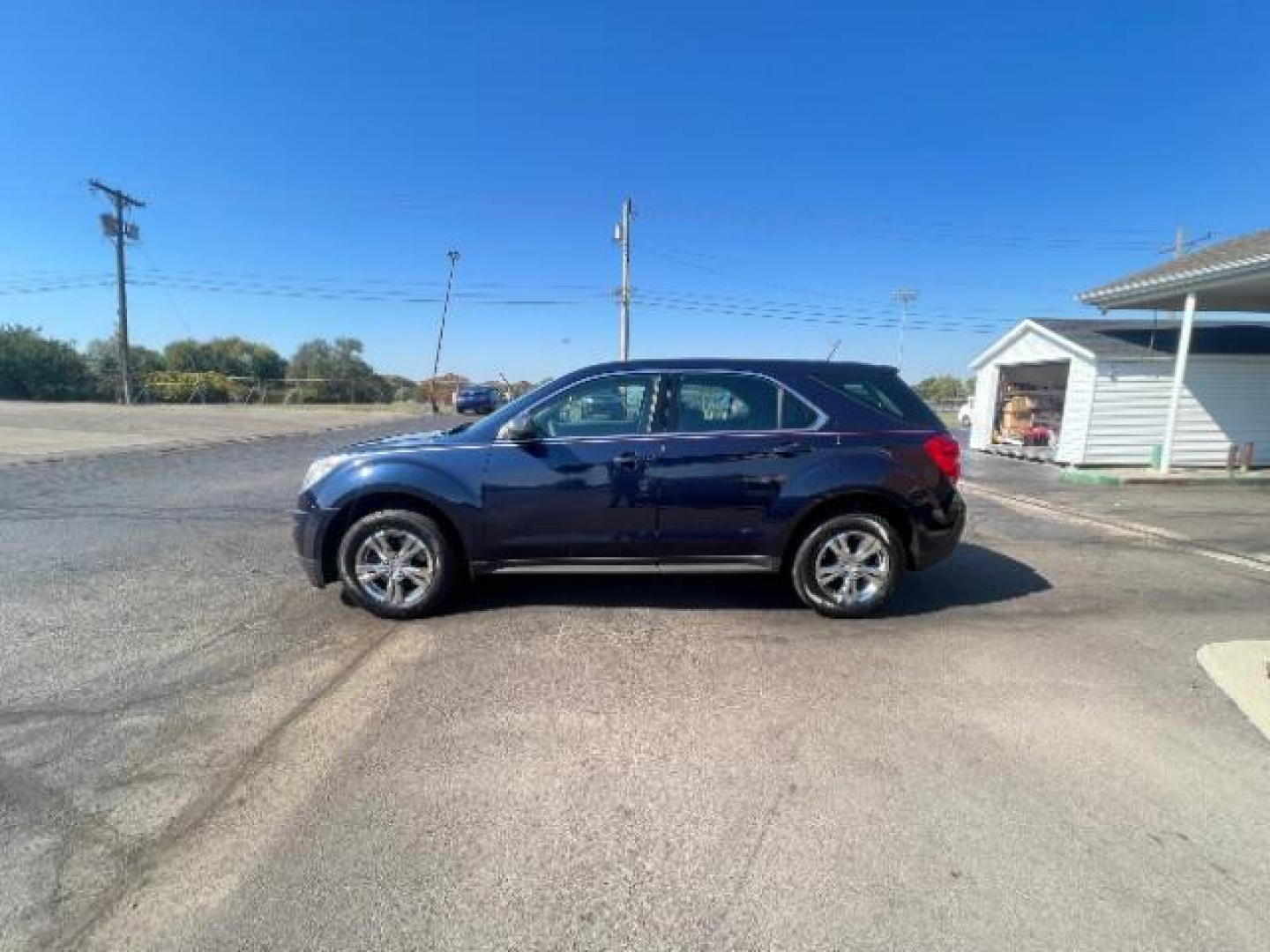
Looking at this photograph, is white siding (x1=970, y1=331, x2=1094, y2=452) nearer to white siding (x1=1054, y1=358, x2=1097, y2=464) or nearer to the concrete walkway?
white siding (x1=1054, y1=358, x2=1097, y2=464)

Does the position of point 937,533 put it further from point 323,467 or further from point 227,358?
point 227,358

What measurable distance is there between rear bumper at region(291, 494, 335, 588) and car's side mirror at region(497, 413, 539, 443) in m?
1.29

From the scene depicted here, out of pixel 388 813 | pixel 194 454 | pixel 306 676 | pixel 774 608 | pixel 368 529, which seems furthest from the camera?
pixel 194 454

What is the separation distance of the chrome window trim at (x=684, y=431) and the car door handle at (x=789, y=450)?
0.36 ft

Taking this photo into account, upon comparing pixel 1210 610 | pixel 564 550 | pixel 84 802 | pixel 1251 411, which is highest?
pixel 1251 411

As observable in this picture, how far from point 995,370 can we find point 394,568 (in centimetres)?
1866

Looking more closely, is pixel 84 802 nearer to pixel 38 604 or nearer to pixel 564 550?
pixel 564 550

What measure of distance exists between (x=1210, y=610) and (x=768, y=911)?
4768mm

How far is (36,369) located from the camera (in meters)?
35.9

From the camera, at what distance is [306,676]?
11.0 feet

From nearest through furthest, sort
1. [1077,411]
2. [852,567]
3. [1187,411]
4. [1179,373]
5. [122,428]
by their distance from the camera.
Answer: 1. [852,567]
2. [1179,373]
3. [1187,411]
4. [1077,411]
5. [122,428]

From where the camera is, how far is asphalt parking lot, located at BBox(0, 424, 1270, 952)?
185 centimetres

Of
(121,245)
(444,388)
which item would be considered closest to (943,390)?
(444,388)

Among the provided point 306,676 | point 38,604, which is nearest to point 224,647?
point 306,676
